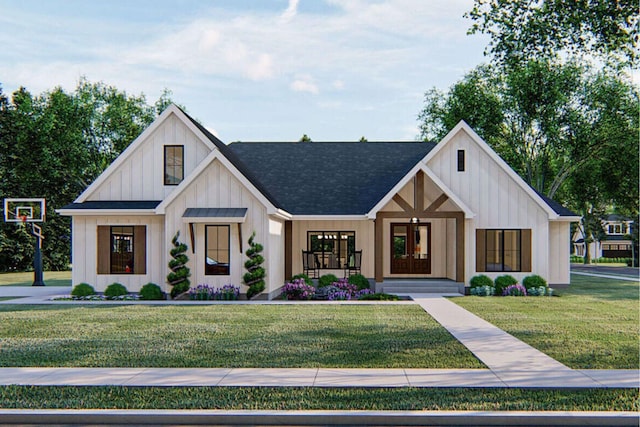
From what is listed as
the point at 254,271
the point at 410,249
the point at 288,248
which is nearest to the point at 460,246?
the point at 410,249

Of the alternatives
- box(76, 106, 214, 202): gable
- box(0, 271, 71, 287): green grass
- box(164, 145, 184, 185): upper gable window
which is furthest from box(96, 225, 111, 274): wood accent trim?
box(0, 271, 71, 287): green grass

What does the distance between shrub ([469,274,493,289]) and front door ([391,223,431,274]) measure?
3163 millimetres

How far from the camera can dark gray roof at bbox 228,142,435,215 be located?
2223 cm

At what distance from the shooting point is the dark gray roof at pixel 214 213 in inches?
695

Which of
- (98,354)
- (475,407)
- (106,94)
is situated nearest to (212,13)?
(98,354)

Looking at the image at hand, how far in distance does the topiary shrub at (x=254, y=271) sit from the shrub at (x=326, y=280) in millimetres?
3224

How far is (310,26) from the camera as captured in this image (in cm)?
1666

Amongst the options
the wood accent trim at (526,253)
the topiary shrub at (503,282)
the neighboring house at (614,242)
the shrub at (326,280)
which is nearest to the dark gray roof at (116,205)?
the shrub at (326,280)

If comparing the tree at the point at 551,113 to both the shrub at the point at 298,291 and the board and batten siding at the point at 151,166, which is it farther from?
the board and batten siding at the point at 151,166

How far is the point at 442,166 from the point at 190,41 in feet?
35.0

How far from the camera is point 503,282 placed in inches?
789

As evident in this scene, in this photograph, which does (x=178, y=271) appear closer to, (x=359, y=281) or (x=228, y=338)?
(x=359, y=281)

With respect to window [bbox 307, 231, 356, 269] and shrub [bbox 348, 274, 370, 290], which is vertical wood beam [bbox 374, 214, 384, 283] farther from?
window [bbox 307, 231, 356, 269]

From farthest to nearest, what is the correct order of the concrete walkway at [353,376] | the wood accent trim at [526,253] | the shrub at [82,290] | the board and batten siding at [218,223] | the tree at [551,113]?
the tree at [551,113] < the wood accent trim at [526,253] < the shrub at [82,290] < the board and batten siding at [218,223] < the concrete walkway at [353,376]
